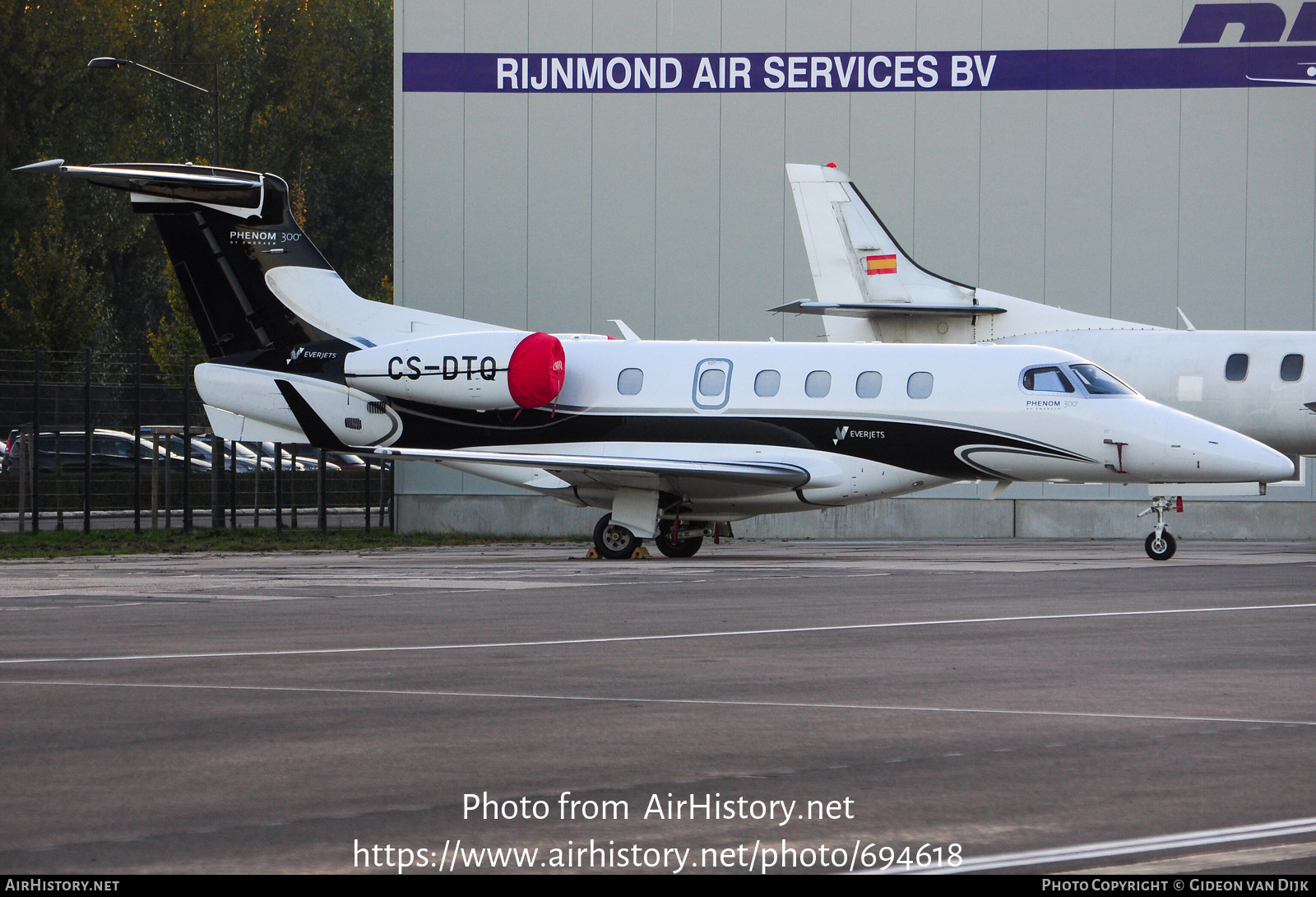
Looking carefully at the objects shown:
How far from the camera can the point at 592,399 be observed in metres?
22.7

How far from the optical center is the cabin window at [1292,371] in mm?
24016

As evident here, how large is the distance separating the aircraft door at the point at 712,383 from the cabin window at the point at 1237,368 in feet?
25.2

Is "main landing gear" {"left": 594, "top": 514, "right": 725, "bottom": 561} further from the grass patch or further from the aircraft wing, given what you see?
the grass patch

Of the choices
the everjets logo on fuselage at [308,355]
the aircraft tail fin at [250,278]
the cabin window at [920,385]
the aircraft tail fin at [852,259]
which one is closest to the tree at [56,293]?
the aircraft tail fin at [250,278]

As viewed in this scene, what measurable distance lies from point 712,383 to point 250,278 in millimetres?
7080

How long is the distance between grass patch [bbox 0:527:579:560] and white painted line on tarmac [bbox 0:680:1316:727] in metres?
15.8

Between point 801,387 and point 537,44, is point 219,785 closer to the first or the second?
point 801,387

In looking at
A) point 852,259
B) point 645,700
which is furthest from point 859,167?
point 645,700

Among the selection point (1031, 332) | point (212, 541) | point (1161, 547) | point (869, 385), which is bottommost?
point (212, 541)

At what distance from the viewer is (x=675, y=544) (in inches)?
907

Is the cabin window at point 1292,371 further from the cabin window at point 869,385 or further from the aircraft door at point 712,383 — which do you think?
the aircraft door at point 712,383

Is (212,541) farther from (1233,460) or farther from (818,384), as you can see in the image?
(1233,460)

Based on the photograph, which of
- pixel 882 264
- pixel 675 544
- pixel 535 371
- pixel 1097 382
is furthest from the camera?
pixel 882 264

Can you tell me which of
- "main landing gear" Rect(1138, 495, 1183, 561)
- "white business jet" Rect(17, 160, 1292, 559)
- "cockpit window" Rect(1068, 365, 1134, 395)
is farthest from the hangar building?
"cockpit window" Rect(1068, 365, 1134, 395)
